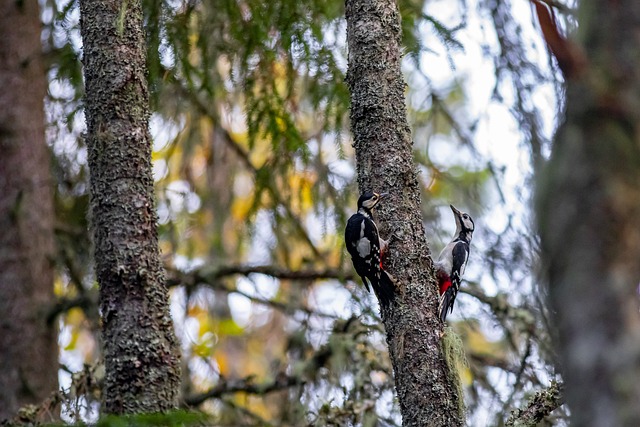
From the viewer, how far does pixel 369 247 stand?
3955mm

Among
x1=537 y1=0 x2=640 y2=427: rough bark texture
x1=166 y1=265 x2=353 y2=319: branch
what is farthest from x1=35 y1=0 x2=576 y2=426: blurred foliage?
x1=537 y1=0 x2=640 y2=427: rough bark texture

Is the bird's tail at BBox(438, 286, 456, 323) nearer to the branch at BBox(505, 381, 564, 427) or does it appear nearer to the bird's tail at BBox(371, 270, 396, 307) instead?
the bird's tail at BBox(371, 270, 396, 307)

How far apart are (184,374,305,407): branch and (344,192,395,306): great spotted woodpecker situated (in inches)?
59.7

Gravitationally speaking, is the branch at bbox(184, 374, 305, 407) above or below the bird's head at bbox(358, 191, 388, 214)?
below

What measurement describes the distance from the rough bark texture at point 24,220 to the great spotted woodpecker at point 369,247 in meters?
2.28

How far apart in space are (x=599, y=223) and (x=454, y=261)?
12.2ft

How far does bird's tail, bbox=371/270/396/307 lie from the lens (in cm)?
350

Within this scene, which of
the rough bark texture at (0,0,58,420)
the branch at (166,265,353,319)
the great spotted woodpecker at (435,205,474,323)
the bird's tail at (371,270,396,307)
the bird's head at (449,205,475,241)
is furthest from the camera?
the bird's head at (449,205,475,241)

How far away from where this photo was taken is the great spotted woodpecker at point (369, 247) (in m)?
Result: 3.55

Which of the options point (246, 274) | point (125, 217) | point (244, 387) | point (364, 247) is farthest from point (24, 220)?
point (364, 247)

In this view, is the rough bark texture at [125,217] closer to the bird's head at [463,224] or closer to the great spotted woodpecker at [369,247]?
the great spotted woodpecker at [369,247]

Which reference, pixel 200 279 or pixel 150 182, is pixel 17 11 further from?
pixel 150 182

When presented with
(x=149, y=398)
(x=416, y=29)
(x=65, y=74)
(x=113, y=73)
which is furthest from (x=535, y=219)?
(x=65, y=74)

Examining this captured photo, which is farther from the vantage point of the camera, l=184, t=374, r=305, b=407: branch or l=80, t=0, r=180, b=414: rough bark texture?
l=184, t=374, r=305, b=407: branch
